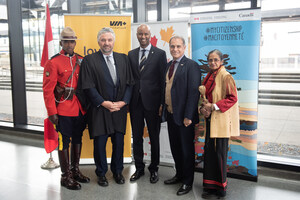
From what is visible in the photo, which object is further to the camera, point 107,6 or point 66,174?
point 107,6

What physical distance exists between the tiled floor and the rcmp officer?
0.23 metres

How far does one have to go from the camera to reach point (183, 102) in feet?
9.24

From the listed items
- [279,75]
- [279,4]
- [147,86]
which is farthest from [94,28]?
[279,75]

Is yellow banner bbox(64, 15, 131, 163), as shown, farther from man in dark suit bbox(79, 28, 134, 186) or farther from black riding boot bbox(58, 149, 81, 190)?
black riding boot bbox(58, 149, 81, 190)

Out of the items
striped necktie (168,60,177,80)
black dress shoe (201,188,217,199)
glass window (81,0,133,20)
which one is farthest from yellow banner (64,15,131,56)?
black dress shoe (201,188,217,199)

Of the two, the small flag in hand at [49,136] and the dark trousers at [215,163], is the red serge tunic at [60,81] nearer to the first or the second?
the small flag in hand at [49,136]

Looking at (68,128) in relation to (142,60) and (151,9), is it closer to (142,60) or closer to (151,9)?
(142,60)

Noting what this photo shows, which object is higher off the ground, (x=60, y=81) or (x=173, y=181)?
(x=60, y=81)

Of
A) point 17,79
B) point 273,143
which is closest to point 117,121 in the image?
point 273,143

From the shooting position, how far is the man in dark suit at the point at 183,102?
2.76 meters

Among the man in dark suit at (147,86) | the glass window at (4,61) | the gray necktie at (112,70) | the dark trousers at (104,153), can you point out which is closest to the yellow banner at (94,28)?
the man in dark suit at (147,86)

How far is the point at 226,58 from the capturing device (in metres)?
3.22

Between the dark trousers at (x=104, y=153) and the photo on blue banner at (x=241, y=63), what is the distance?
1.34 m

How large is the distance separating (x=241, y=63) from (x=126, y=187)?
1.95 m
